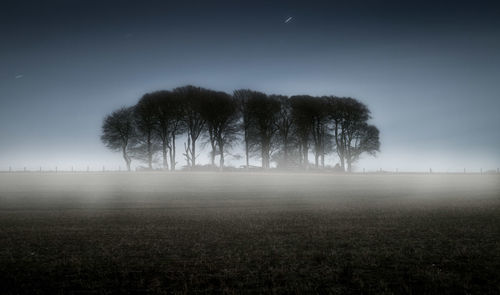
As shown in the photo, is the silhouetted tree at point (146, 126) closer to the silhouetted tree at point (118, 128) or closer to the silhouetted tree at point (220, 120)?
the silhouetted tree at point (118, 128)

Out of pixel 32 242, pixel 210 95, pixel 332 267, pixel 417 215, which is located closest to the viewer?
pixel 332 267

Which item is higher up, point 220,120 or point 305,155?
point 220,120

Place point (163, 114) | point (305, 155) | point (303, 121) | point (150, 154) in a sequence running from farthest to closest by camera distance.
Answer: point (305, 155) < point (303, 121) < point (150, 154) < point (163, 114)

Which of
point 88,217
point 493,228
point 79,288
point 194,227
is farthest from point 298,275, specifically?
point 88,217

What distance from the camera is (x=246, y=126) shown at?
4228 centimetres

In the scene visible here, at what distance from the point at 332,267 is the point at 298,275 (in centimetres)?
79

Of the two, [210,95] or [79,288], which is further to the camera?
[210,95]

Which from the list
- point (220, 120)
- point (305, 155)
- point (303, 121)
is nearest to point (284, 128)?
point (303, 121)

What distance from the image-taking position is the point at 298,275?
16.6 feet

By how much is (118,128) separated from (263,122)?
2018cm

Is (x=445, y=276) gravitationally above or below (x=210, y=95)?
below

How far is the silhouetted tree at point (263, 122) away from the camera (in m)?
42.4

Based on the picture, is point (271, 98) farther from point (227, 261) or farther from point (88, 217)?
point (227, 261)

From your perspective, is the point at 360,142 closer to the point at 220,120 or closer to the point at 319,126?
the point at 319,126
